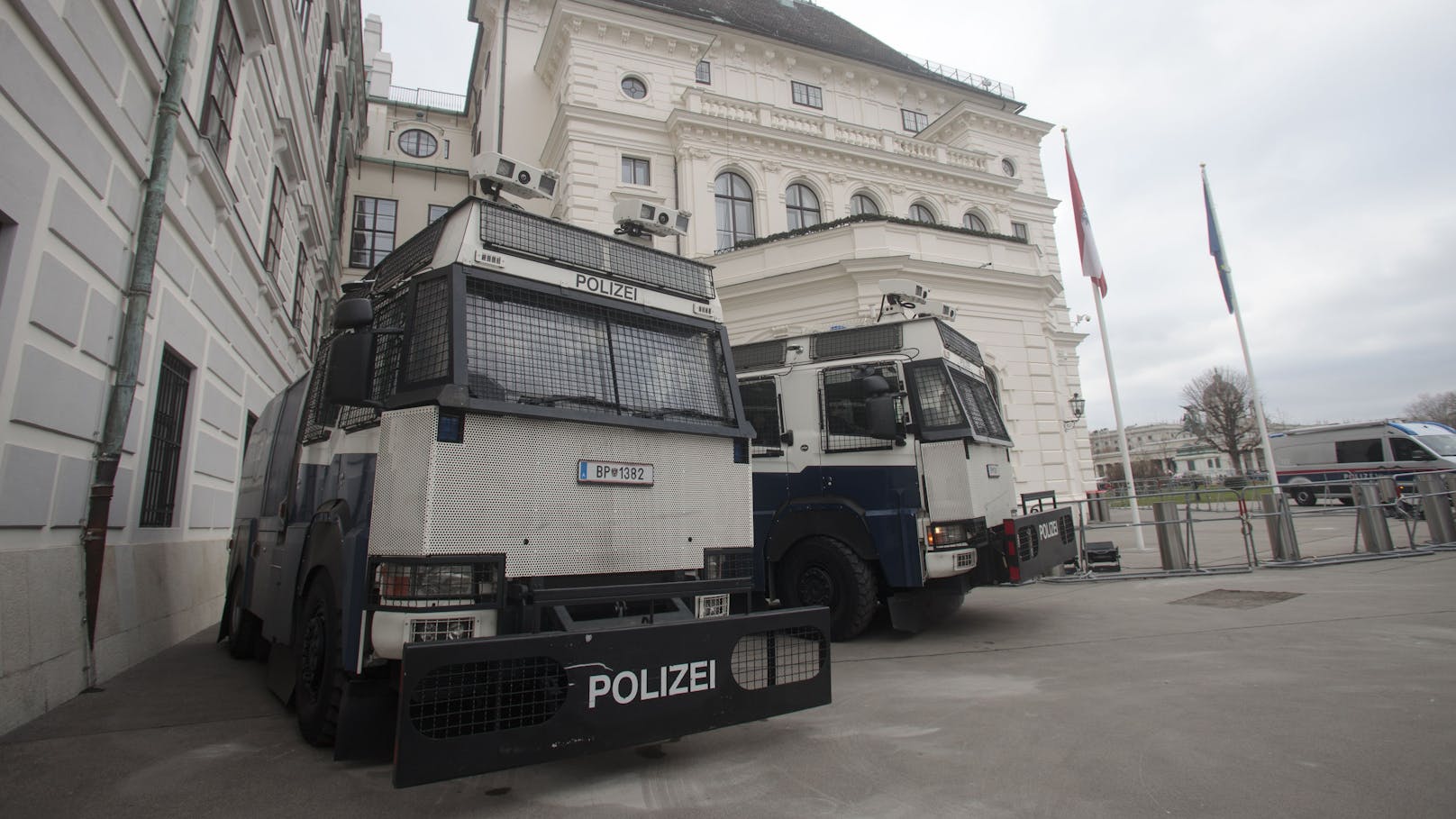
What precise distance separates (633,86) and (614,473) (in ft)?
68.3

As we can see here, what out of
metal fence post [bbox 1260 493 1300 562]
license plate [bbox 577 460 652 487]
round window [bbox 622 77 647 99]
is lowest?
metal fence post [bbox 1260 493 1300 562]

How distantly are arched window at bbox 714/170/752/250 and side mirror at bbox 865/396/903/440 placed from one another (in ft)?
47.2

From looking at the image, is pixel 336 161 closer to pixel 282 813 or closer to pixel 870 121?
pixel 870 121

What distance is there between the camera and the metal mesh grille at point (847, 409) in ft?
22.3

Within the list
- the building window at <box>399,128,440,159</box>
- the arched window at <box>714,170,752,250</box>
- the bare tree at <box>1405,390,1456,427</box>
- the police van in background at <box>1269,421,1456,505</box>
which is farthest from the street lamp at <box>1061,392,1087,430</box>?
the bare tree at <box>1405,390,1456,427</box>

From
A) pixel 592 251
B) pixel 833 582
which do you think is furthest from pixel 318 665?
pixel 833 582

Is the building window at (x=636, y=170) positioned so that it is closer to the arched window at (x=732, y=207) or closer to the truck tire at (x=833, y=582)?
the arched window at (x=732, y=207)

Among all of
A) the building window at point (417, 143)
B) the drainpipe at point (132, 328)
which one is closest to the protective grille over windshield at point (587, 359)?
the drainpipe at point (132, 328)

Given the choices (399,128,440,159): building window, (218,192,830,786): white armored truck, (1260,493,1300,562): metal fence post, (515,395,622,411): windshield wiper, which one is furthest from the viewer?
(399,128,440,159): building window

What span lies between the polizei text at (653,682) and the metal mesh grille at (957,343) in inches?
190

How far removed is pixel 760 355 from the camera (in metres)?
7.90

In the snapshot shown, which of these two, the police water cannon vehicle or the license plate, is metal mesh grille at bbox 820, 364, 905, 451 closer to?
the police water cannon vehicle

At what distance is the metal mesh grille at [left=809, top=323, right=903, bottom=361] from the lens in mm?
7164

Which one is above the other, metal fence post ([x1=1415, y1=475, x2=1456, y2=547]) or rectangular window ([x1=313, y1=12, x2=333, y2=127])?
rectangular window ([x1=313, y1=12, x2=333, y2=127])
